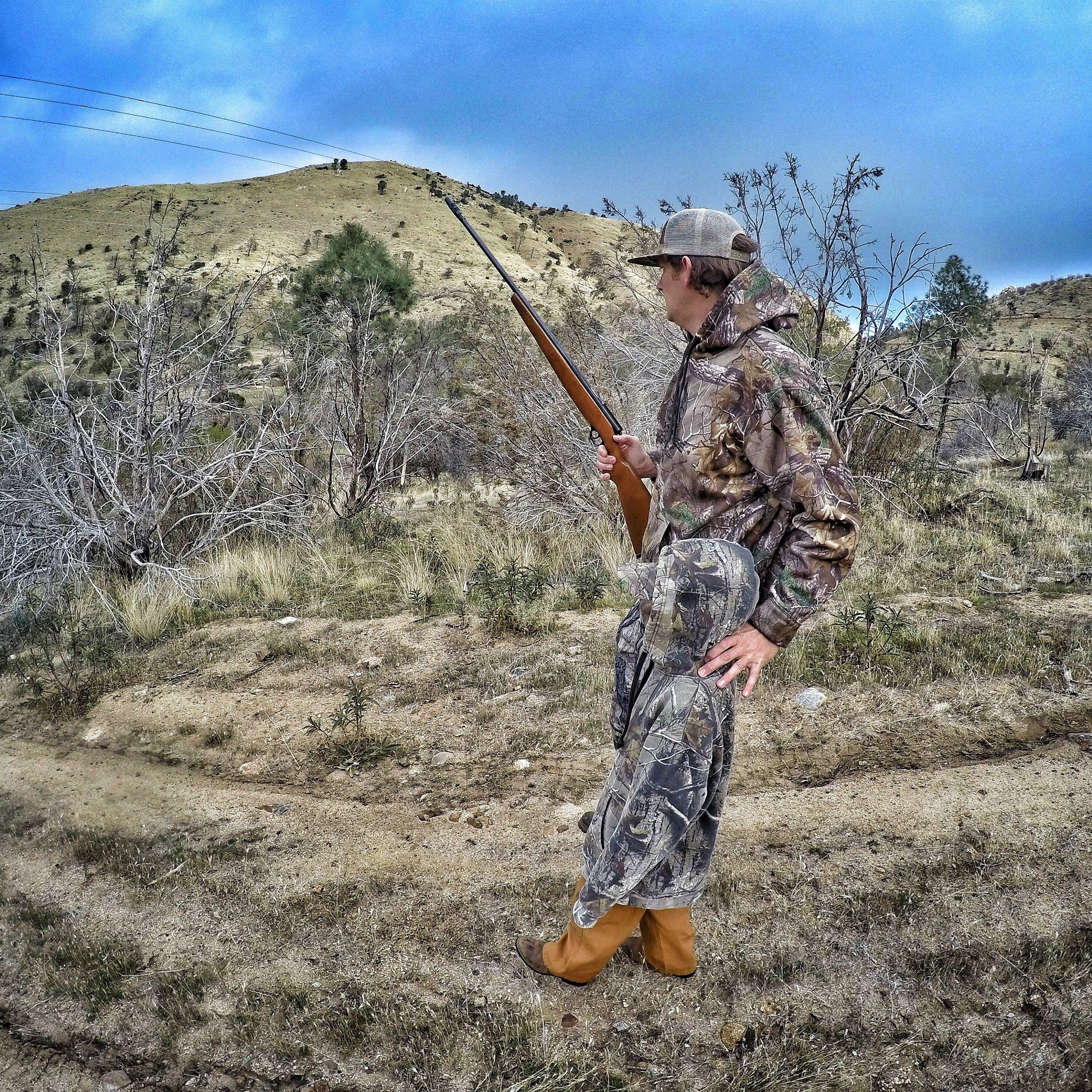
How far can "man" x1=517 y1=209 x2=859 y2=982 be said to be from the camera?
1729 millimetres

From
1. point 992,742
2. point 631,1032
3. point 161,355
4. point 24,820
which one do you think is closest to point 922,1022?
point 631,1032

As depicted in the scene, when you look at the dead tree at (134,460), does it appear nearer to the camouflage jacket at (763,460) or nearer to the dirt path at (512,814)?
the dirt path at (512,814)

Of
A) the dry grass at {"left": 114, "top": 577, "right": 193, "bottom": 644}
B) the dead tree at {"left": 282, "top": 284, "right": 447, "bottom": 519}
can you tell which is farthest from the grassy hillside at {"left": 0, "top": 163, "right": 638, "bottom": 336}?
the dry grass at {"left": 114, "top": 577, "right": 193, "bottom": 644}

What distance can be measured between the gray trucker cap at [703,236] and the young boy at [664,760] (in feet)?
2.37

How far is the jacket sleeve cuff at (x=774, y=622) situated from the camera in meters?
1.76

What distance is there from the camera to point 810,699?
13.6ft

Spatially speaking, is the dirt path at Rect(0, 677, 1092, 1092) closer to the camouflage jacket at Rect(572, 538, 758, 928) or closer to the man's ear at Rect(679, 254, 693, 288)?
the camouflage jacket at Rect(572, 538, 758, 928)

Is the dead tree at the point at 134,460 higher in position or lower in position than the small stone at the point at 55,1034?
higher

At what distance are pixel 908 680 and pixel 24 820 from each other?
472cm

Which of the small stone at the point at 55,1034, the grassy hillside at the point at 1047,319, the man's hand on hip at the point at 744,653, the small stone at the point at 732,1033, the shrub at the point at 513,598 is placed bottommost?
the small stone at the point at 55,1034

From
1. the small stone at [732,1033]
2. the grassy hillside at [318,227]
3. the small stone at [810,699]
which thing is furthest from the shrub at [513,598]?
the grassy hillside at [318,227]

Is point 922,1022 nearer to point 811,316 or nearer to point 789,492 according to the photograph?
point 789,492

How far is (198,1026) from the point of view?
2289mm

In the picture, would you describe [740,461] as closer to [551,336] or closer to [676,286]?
[676,286]
